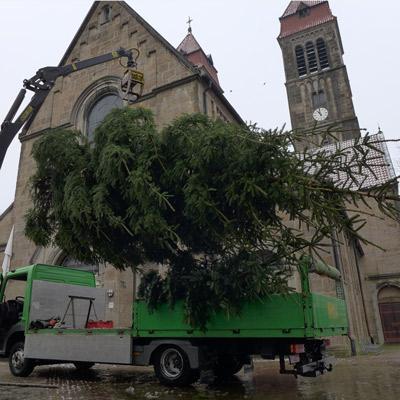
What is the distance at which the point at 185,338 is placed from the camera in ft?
24.4

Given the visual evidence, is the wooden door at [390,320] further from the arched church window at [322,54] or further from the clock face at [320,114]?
the arched church window at [322,54]

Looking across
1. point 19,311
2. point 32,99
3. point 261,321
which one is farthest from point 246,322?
point 32,99

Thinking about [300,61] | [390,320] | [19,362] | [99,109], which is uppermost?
[300,61]

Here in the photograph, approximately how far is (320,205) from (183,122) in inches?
122

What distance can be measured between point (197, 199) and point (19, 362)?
634cm

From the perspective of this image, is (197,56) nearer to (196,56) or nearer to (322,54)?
(196,56)

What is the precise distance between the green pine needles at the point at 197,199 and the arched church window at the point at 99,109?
1042cm

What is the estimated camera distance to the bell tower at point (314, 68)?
4559 centimetres

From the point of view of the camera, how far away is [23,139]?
830 inches

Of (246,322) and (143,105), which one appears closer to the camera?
(246,322)

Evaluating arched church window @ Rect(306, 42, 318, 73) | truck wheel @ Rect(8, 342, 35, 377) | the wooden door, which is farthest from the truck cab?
arched church window @ Rect(306, 42, 318, 73)

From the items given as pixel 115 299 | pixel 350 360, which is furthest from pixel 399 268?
pixel 115 299

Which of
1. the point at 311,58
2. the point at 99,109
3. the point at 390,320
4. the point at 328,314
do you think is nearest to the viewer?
the point at 328,314

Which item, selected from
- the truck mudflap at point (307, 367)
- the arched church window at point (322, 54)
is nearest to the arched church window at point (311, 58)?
the arched church window at point (322, 54)
